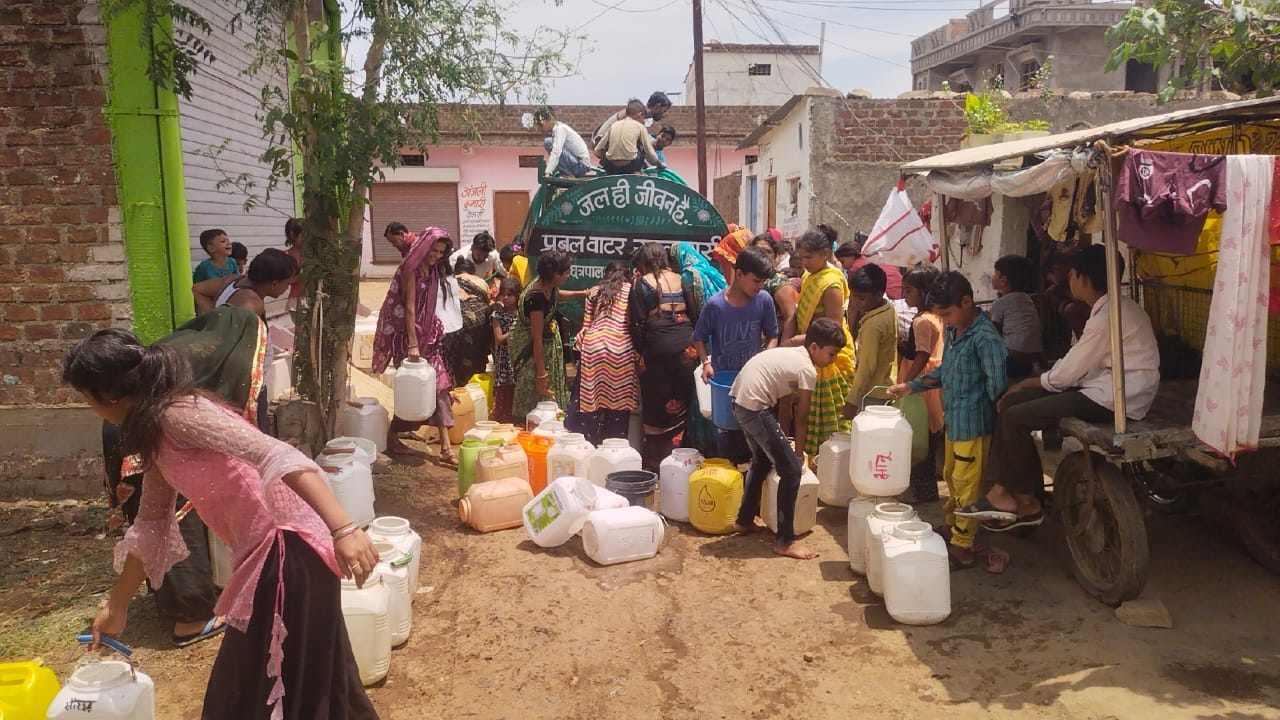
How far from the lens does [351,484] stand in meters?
5.03

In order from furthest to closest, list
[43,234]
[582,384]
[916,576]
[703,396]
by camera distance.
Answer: [582,384] < [703,396] < [43,234] < [916,576]

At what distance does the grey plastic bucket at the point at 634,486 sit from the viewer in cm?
553

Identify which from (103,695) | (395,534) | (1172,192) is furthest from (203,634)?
(1172,192)

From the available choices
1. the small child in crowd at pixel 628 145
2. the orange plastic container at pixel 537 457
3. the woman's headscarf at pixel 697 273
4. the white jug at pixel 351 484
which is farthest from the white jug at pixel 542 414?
the small child in crowd at pixel 628 145

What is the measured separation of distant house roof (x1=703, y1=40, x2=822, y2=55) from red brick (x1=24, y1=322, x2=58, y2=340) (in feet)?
84.5

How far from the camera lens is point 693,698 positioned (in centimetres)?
384

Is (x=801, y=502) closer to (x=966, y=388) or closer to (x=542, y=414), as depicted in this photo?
(x=966, y=388)

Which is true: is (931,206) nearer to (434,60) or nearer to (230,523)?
(434,60)

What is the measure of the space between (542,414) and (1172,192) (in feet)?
14.1

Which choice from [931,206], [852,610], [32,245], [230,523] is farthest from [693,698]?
[931,206]

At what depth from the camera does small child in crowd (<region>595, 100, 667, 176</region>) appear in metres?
8.94

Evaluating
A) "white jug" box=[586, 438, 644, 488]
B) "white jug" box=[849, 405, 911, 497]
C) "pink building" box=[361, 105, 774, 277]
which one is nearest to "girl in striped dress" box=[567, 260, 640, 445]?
"white jug" box=[586, 438, 644, 488]

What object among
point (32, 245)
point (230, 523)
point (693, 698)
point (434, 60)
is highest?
point (434, 60)

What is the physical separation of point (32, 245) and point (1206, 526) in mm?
7264
